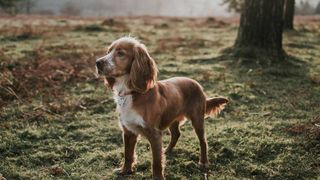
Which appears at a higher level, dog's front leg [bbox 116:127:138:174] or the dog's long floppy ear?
the dog's long floppy ear

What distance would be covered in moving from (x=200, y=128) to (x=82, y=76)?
21.7ft

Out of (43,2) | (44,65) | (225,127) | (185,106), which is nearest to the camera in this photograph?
(185,106)

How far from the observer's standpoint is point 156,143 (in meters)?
5.80

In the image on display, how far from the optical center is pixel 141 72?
5.71 metres

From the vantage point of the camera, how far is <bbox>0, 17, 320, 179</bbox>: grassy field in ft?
22.1

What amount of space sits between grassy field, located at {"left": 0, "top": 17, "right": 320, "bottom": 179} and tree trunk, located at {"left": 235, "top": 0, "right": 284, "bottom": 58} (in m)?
0.58

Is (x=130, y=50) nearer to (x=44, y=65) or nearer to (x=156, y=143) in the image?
(x=156, y=143)

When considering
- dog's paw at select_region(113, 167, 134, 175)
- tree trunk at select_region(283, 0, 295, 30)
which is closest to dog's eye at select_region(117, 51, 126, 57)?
dog's paw at select_region(113, 167, 134, 175)

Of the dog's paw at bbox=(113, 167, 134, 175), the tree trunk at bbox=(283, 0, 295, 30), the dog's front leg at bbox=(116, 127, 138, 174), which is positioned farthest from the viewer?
the tree trunk at bbox=(283, 0, 295, 30)

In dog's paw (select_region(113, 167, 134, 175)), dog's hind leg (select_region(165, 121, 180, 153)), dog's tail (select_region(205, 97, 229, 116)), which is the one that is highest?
dog's tail (select_region(205, 97, 229, 116))

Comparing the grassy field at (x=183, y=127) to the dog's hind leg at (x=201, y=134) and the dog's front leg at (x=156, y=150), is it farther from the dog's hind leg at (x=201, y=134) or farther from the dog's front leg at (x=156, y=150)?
the dog's front leg at (x=156, y=150)

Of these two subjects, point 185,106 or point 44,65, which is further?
point 44,65

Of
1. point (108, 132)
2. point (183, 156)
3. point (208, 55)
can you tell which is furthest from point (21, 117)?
point (208, 55)

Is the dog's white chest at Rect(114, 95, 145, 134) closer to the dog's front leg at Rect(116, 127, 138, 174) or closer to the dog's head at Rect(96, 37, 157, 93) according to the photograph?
the dog's head at Rect(96, 37, 157, 93)
